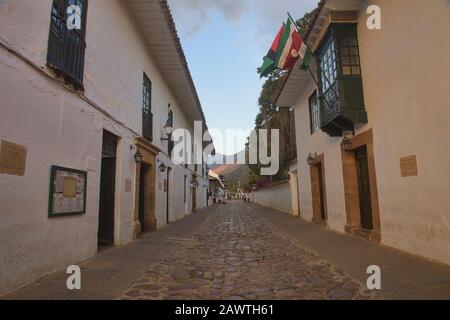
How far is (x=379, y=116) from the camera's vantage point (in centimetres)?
673

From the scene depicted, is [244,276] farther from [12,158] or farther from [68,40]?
[68,40]

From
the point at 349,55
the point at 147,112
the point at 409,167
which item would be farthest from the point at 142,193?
the point at 409,167

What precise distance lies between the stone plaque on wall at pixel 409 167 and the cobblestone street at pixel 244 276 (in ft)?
7.16

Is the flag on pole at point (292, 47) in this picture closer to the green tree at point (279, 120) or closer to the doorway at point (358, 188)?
the doorway at point (358, 188)

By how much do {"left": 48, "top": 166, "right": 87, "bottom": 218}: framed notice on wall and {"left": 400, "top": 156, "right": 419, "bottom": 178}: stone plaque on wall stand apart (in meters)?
5.72

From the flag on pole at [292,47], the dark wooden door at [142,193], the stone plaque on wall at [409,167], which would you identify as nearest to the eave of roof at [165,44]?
Answer: the flag on pole at [292,47]

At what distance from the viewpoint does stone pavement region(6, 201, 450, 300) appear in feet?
11.9

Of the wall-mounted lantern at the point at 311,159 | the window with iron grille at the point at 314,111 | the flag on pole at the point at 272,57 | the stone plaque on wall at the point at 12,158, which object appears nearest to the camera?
the stone plaque on wall at the point at 12,158

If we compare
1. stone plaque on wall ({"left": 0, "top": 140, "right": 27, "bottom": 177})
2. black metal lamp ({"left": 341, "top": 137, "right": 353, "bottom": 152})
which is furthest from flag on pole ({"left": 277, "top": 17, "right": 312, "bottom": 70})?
stone plaque on wall ({"left": 0, "top": 140, "right": 27, "bottom": 177})

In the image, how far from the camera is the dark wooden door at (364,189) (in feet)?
25.9

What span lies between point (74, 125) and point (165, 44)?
17.1 feet

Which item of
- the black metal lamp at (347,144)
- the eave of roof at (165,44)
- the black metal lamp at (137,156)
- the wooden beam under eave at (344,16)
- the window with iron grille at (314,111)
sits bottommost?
the black metal lamp at (137,156)

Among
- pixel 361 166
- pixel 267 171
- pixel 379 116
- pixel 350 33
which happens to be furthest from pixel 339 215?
pixel 267 171
